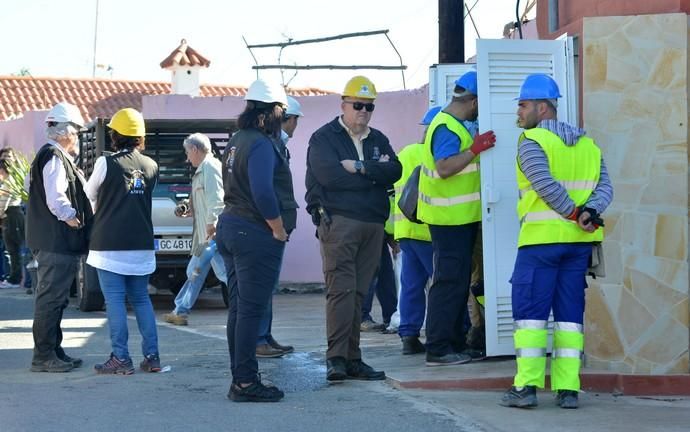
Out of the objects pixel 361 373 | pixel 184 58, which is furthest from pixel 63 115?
pixel 184 58

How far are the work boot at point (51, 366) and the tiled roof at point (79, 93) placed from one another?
24.8 metres

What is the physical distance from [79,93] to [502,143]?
28.4m

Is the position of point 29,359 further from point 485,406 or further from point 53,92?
point 53,92

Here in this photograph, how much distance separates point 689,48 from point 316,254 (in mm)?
10323

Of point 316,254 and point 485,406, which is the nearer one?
point 485,406

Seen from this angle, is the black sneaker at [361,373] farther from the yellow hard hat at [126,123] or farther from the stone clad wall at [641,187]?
the yellow hard hat at [126,123]

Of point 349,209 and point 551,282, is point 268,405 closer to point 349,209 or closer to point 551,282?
point 349,209

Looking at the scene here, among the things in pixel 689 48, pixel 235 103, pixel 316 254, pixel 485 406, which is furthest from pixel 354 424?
pixel 235 103

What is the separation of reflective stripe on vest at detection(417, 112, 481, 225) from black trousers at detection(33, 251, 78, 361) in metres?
2.65

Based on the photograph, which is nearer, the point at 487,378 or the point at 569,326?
the point at 569,326

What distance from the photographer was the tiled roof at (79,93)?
112 ft

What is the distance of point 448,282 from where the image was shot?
866 centimetres

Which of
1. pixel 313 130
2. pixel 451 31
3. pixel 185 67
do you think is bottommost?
pixel 313 130

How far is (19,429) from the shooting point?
671 centimetres
